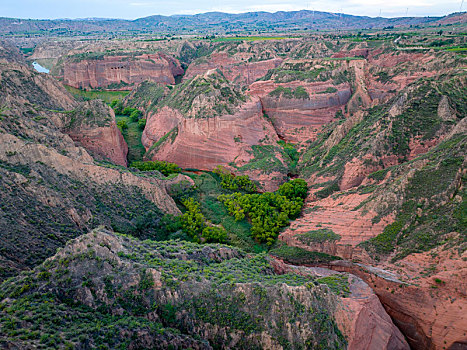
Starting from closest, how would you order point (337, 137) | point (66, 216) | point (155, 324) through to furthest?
point (155, 324)
point (66, 216)
point (337, 137)

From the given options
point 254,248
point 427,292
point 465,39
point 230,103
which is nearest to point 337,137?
point 230,103

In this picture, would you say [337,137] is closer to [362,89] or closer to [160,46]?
[362,89]

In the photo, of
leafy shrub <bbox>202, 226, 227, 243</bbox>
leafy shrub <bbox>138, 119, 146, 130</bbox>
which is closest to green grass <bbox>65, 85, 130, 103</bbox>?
leafy shrub <bbox>138, 119, 146, 130</bbox>

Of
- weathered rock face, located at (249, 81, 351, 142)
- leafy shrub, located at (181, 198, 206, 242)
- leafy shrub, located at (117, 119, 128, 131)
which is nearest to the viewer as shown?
leafy shrub, located at (181, 198, 206, 242)

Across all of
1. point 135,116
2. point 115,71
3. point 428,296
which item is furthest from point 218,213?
point 115,71

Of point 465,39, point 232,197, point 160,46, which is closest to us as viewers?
point 232,197

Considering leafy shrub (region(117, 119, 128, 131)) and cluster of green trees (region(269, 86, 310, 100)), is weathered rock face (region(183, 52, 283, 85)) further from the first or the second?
leafy shrub (region(117, 119, 128, 131))

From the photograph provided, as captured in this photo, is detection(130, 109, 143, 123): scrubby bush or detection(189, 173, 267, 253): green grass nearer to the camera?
detection(189, 173, 267, 253): green grass
